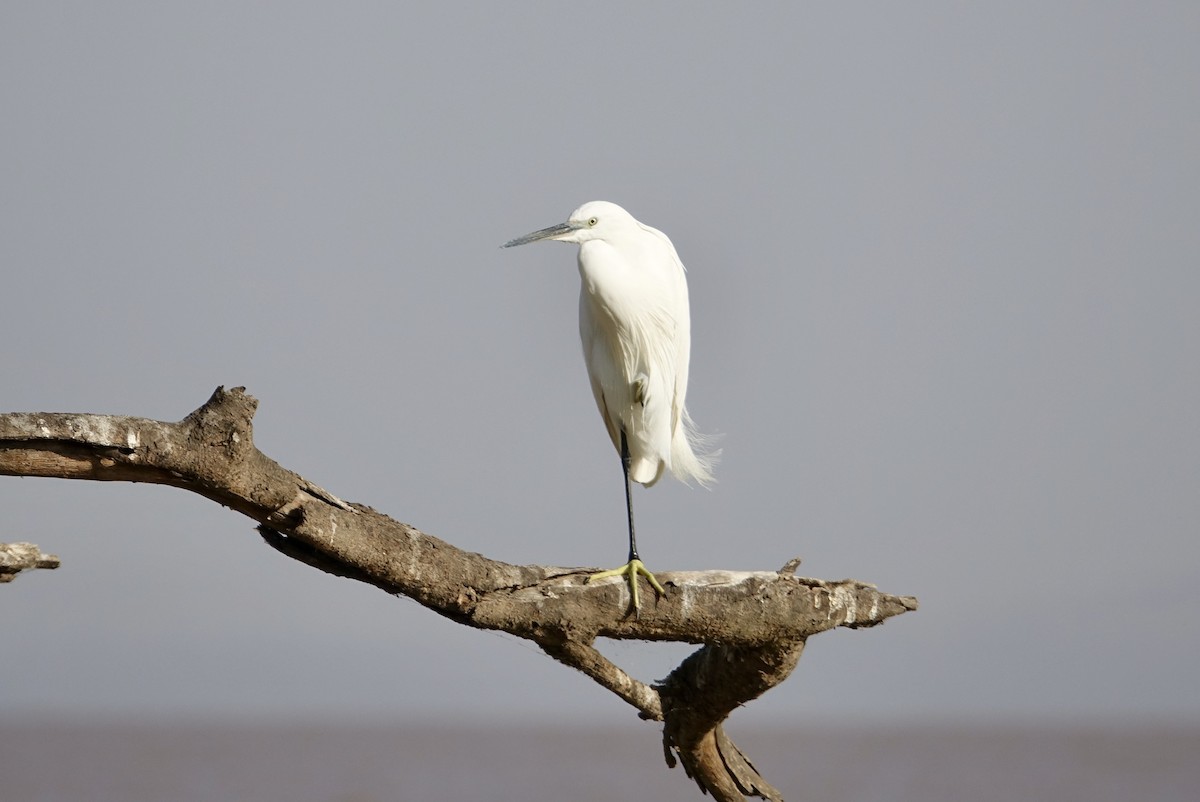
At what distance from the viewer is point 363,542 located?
3020 millimetres

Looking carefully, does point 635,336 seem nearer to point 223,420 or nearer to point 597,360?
point 597,360

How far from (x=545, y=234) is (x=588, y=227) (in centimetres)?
16

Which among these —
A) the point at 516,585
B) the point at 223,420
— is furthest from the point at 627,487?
the point at 223,420

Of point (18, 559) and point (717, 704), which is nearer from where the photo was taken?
point (18, 559)

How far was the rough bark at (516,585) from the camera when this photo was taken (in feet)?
8.79

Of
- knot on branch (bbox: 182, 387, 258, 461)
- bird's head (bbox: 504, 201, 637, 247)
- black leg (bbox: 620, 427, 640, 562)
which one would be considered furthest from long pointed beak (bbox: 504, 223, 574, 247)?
knot on branch (bbox: 182, 387, 258, 461)

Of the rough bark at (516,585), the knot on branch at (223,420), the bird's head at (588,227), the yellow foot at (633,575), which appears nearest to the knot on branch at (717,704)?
the rough bark at (516,585)

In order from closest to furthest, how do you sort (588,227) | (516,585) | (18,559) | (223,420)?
(18,559) < (223,420) < (516,585) < (588,227)

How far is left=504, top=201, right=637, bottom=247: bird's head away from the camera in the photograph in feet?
14.1

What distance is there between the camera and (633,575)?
11.7 ft

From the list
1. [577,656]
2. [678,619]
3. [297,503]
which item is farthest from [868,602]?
[297,503]

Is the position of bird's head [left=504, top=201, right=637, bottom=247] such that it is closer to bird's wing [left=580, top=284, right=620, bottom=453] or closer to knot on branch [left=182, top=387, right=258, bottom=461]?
bird's wing [left=580, top=284, right=620, bottom=453]

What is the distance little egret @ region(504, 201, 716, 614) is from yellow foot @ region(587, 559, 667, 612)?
17.2 inches

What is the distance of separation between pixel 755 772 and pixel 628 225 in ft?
6.83
